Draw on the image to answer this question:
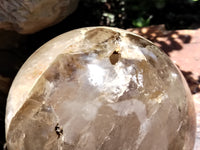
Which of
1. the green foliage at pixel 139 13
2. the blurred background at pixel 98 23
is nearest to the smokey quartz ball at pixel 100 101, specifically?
the blurred background at pixel 98 23

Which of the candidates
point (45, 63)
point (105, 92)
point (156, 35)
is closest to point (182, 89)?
point (105, 92)

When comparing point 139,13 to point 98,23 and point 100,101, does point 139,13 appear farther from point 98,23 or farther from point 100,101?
point 100,101

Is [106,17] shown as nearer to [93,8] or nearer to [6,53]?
[93,8]

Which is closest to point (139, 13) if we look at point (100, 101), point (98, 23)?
point (98, 23)

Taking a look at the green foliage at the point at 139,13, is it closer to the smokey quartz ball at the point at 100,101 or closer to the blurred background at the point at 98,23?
the blurred background at the point at 98,23

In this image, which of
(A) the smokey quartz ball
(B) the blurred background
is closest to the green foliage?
(B) the blurred background

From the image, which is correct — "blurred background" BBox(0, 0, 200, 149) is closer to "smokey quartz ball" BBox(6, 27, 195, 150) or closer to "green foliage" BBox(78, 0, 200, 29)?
"green foliage" BBox(78, 0, 200, 29)
